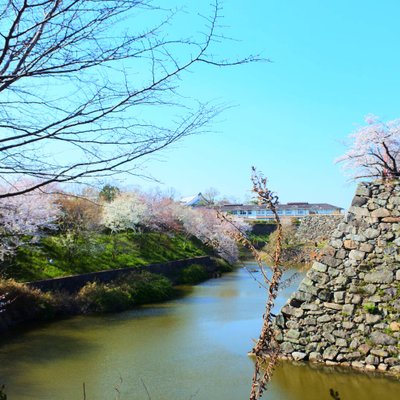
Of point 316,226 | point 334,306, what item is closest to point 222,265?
point 316,226

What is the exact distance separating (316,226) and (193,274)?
52.0 feet

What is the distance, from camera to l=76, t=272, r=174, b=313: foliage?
12.3m

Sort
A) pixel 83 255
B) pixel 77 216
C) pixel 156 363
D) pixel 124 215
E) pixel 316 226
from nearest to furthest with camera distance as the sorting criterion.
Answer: pixel 156 363
pixel 83 255
pixel 77 216
pixel 124 215
pixel 316 226

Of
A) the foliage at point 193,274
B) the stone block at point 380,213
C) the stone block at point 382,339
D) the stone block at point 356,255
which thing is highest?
the stone block at point 380,213

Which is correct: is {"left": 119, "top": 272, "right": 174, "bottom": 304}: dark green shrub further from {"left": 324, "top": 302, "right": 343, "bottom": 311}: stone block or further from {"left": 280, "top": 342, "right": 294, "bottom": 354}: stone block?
{"left": 324, "top": 302, "right": 343, "bottom": 311}: stone block

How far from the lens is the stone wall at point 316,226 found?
1251 inches

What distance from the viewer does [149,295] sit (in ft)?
47.0

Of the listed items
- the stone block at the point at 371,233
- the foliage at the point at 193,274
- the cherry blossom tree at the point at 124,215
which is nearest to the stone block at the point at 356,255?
the stone block at the point at 371,233

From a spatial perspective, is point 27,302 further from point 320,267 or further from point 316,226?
point 316,226

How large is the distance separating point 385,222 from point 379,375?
2189 mm

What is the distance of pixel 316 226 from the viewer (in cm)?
3325

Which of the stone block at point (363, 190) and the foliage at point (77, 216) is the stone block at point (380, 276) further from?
the foliage at point (77, 216)

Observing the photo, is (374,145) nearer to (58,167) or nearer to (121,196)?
(58,167)

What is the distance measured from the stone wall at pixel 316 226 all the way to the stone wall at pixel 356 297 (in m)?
24.7
